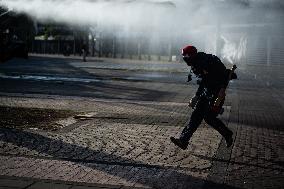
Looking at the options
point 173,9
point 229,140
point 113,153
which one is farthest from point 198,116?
point 173,9

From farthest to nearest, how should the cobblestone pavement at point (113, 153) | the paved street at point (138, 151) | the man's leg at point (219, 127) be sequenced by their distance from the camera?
the man's leg at point (219, 127) → the cobblestone pavement at point (113, 153) → the paved street at point (138, 151)

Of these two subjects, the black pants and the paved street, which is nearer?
the paved street

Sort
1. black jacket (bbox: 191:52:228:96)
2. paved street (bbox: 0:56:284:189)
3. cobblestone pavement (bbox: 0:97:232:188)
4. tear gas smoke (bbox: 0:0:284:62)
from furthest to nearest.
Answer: tear gas smoke (bbox: 0:0:284:62) → black jacket (bbox: 191:52:228:96) → cobblestone pavement (bbox: 0:97:232:188) → paved street (bbox: 0:56:284:189)

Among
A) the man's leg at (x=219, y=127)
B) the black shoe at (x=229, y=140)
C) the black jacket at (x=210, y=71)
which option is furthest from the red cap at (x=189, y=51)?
the black shoe at (x=229, y=140)

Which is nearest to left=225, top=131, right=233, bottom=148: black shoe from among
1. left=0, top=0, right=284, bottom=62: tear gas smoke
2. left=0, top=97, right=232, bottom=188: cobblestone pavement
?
left=0, top=97, right=232, bottom=188: cobblestone pavement

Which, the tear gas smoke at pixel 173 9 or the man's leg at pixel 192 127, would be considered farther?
the tear gas smoke at pixel 173 9

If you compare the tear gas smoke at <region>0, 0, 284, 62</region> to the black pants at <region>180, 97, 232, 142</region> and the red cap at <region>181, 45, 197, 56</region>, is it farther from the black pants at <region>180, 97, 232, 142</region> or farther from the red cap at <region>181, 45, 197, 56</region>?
the black pants at <region>180, 97, 232, 142</region>

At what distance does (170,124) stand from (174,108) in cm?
283

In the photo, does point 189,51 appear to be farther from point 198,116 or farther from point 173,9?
point 173,9

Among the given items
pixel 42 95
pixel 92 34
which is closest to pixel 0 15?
pixel 42 95

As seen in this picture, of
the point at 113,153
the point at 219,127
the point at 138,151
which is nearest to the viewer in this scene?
the point at 113,153

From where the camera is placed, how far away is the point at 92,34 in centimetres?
6222

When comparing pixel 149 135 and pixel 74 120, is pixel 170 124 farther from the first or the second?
pixel 74 120

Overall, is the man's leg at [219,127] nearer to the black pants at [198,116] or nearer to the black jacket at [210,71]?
the black pants at [198,116]
